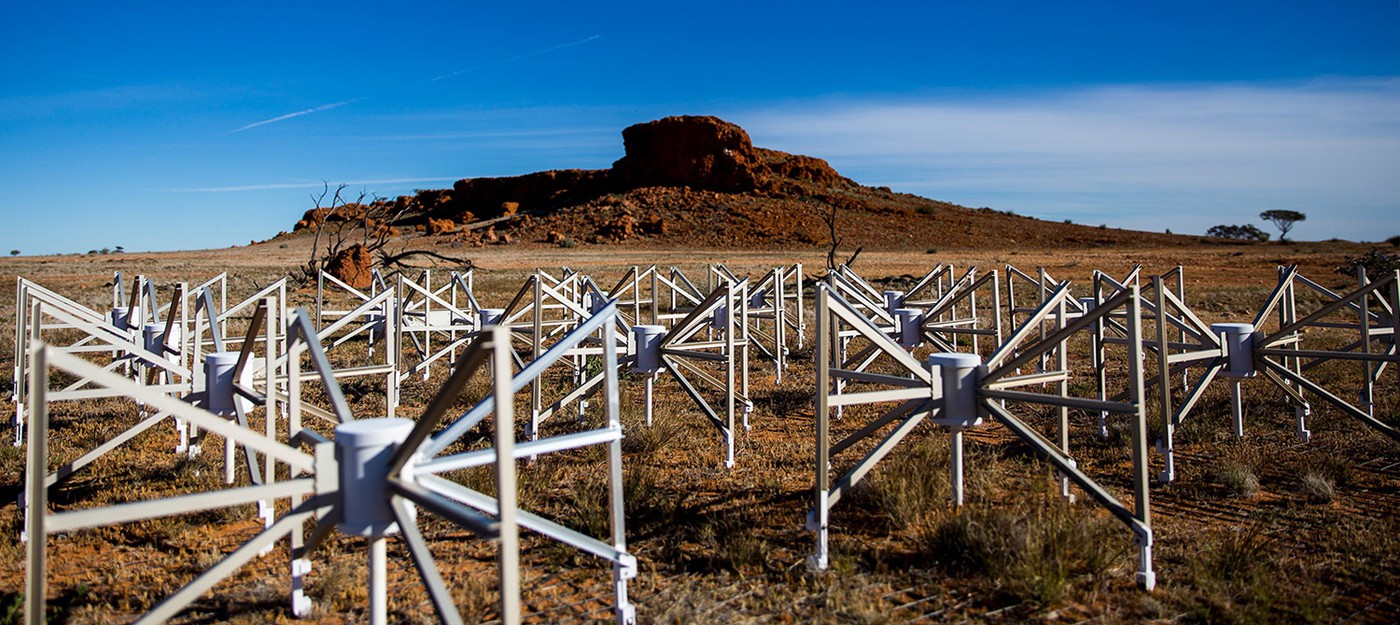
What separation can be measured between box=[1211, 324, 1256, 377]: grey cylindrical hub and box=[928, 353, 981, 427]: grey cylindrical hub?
2.97 meters

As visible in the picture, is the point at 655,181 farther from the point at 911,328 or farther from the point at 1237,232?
the point at 911,328

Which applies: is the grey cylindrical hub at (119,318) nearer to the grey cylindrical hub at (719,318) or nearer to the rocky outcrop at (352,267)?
A: the grey cylindrical hub at (719,318)

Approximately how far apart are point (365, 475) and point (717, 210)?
61.8 meters

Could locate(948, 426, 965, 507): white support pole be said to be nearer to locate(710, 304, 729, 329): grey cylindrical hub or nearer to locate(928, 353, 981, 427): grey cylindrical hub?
locate(928, 353, 981, 427): grey cylindrical hub

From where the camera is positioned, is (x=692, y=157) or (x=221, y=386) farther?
(x=692, y=157)

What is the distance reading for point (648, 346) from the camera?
22.2 feet

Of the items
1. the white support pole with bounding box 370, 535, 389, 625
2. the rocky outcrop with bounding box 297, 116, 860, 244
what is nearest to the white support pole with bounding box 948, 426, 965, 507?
the white support pole with bounding box 370, 535, 389, 625

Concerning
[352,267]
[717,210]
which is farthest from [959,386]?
[717,210]

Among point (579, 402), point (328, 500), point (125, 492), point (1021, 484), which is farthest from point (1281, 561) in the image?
point (125, 492)

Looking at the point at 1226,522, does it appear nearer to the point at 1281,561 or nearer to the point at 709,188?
the point at 1281,561

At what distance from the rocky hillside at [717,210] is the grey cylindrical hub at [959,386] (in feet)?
148

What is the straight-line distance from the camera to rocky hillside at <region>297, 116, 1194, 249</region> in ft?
187

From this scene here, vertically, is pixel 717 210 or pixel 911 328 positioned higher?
pixel 717 210

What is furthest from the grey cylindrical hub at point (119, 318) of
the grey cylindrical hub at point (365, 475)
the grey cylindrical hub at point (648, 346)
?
the grey cylindrical hub at point (365, 475)
